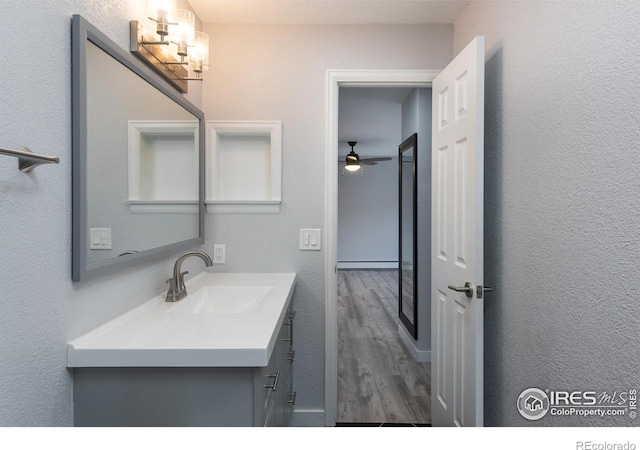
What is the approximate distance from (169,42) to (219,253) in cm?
118

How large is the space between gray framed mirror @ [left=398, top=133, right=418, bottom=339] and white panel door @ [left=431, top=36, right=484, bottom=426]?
1.22 meters

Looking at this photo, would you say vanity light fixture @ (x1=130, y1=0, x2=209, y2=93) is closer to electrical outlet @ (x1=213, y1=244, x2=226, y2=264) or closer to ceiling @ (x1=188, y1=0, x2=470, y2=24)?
ceiling @ (x1=188, y1=0, x2=470, y2=24)

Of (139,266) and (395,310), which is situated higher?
(139,266)

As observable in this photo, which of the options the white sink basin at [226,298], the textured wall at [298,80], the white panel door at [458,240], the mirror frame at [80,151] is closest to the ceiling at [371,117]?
the textured wall at [298,80]

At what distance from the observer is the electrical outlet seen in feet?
7.64

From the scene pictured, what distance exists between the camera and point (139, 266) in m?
1.55

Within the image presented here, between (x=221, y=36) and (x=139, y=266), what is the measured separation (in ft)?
4.89

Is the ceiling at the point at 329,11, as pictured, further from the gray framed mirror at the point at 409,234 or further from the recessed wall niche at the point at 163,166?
the gray framed mirror at the point at 409,234

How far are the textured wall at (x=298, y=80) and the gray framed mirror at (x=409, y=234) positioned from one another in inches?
46.7

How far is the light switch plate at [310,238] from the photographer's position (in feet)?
7.57

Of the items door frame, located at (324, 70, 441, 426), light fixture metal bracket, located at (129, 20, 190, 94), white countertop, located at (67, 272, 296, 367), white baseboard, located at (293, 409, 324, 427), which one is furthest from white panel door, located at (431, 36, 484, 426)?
light fixture metal bracket, located at (129, 20, 190, 94)

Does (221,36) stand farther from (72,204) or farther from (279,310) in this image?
(279,310)
